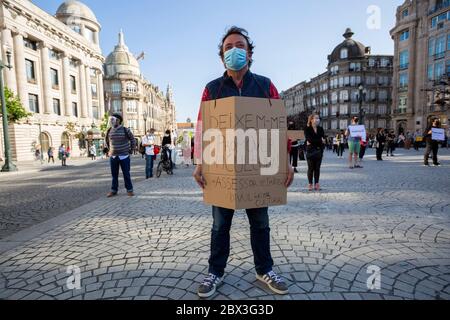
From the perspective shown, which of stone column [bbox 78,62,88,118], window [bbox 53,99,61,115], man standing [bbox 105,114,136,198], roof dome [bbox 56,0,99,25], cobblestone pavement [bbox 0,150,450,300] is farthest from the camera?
roof dome [bbox 56,0,99,25]

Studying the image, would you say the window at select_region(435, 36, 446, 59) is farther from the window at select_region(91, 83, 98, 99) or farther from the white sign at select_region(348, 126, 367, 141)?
the window at select_region(91, 83, 98, 99)

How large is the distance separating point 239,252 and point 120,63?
225 ft

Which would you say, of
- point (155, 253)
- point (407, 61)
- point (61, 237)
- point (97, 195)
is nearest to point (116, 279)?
point (155, 253)

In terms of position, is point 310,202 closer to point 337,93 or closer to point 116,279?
point 116,279

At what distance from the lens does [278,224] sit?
3863mm

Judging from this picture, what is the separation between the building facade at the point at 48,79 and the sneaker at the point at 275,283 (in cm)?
2862

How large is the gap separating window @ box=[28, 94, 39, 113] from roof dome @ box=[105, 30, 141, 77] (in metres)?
32.3

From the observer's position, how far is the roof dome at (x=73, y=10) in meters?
48.9

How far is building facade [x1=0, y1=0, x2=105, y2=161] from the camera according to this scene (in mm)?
27375

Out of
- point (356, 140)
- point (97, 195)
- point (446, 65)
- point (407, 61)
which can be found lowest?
point (97, 195)

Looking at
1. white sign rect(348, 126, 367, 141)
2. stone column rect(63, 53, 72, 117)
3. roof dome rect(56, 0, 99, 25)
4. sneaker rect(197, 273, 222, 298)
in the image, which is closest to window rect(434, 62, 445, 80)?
white sign rect(348, 126, 367, 141)

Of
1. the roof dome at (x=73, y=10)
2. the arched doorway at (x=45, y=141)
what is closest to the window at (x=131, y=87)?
the roof dome at (x=73, y=10)
